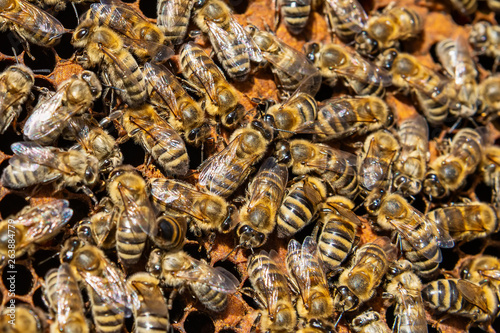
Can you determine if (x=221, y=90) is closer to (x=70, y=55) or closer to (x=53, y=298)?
(x=70, y=55)

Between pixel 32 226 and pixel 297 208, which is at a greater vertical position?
pixel 32 226

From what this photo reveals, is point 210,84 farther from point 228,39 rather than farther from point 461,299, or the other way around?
point 461,299

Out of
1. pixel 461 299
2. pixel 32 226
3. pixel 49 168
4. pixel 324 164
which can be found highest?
pixel 49 168

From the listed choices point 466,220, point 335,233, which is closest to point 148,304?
point 335,233

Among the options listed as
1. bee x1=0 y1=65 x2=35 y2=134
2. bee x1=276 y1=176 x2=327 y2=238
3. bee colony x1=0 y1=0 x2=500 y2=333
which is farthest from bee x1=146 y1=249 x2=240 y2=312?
bee x1=0 y1=65 x2=35 y2=134

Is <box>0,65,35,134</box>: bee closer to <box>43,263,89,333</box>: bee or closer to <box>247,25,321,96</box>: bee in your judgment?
<box>43,263,89,333</box>: bee

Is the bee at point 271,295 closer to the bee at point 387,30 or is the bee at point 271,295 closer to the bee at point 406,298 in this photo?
the bee at point 406,298

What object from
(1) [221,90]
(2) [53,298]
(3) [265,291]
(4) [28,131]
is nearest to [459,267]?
(3) [265,291]
